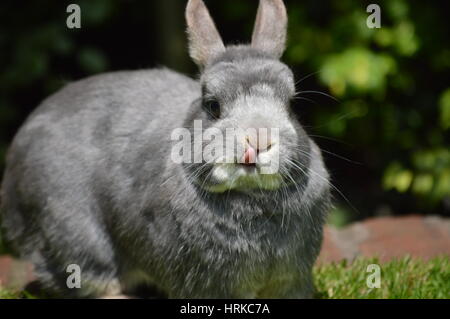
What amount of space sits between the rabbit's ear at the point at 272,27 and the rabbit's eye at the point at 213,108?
425 millimetres

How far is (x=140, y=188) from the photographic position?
13.3 ft

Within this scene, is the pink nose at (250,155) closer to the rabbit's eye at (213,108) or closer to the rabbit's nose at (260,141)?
the rabbit's nose at (260,141)

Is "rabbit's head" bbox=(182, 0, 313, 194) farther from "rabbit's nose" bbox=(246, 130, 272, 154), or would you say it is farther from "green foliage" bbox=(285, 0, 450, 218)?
"green foliage" bbox=(285, 0, 450, 218)

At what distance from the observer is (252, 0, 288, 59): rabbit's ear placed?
393 cm

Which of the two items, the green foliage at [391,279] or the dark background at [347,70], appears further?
the dark background at [347,70]

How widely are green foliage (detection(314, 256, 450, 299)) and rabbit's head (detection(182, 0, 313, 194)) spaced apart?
2.92ft

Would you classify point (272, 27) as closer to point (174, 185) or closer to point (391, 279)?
point (174, 185)

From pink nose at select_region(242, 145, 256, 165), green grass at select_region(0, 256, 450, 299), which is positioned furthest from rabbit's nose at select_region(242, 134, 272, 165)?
green grass at select_region(0, 256, 450, 299)

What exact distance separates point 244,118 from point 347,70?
7.66 ft

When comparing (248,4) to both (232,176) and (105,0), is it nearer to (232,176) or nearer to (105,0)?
(105,0)

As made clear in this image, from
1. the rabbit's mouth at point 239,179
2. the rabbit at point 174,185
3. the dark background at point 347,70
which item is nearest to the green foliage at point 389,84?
the dark background at point 347,70

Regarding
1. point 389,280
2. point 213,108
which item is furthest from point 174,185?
point 389,280

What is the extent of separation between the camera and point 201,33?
12.7 feet

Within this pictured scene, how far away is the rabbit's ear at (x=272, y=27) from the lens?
12.9 ft
